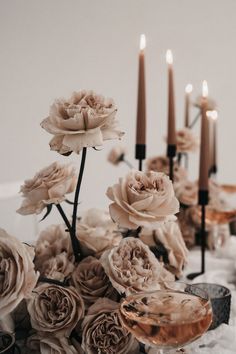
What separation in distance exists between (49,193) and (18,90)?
2637mm

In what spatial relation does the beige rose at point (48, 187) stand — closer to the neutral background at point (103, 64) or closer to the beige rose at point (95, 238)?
the beige rose at point (95, 238)

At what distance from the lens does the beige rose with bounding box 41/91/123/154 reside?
0.86 m

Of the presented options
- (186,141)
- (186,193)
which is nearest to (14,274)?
(186,193)

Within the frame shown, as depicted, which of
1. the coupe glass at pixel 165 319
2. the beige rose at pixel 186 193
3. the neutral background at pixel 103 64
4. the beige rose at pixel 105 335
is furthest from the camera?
the neutral background at pixel 103 64

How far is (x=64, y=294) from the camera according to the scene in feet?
2.82

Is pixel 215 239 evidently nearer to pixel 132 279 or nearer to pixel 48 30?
pixel 132 279

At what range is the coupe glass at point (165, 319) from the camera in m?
0.72

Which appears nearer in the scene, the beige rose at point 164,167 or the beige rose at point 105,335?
the beige rose at point 105,335

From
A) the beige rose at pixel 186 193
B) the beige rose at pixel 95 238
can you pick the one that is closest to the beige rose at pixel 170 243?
the beige rose at pixel 95 238

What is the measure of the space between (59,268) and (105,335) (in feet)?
0.49

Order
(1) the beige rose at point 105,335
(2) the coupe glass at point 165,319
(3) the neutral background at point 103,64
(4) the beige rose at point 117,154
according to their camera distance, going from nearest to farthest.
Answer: (2) the coupe glass at point 165,319 → (1) the beige rose at point 105,335 → (4) the beige rose at point 117,154 → (3) the neutral background at point 103,64

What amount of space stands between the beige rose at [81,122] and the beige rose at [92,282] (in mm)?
191

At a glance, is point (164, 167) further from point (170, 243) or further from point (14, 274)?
point (14, 274)

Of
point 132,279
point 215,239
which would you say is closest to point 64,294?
point 132,279
